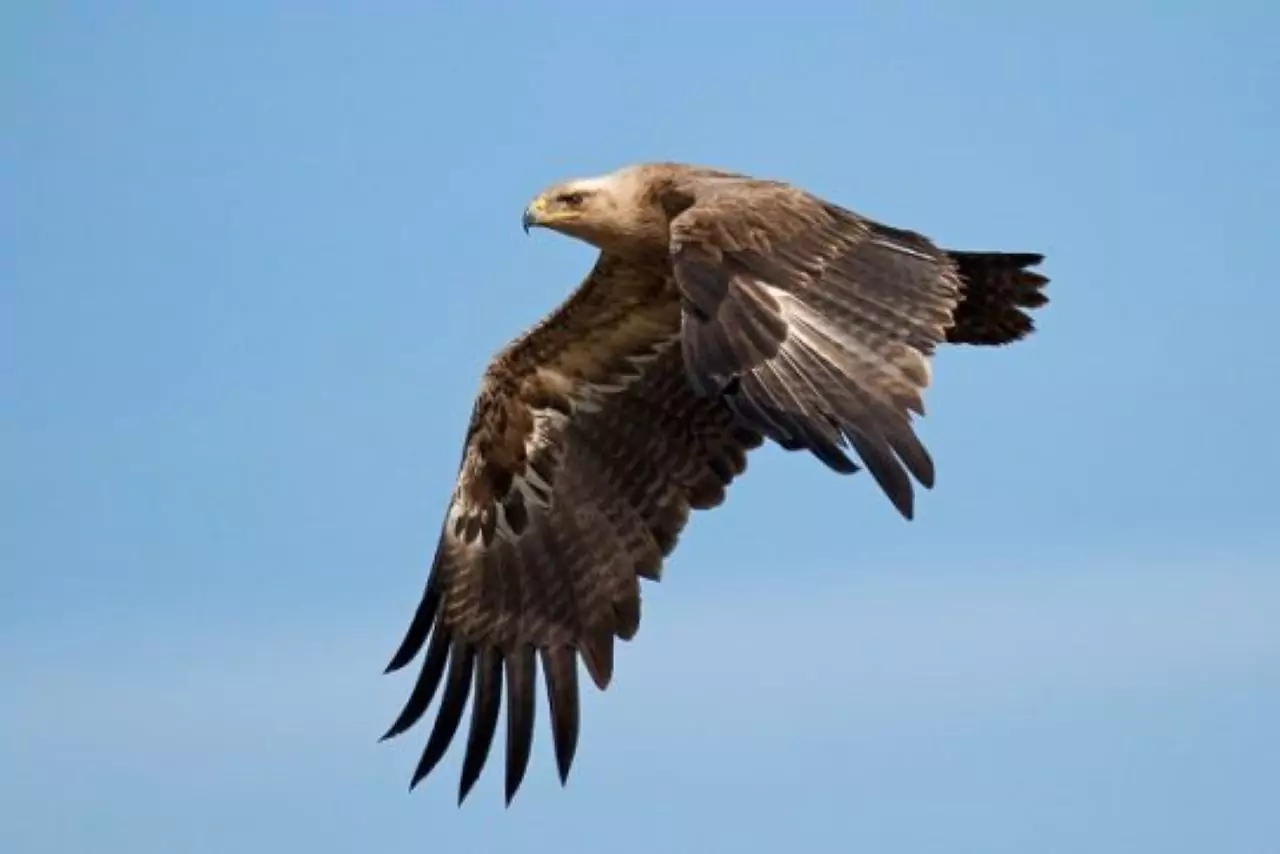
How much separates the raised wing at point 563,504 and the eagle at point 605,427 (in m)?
0.01

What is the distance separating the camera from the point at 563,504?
69.5ft

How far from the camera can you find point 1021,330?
64.7 feet

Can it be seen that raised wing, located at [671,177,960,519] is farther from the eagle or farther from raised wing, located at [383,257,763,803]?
raised wing, located at [383,257,763,803]

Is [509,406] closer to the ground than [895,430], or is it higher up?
higher up

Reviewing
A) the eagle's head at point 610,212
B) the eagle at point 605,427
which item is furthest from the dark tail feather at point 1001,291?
the eagle's head at point 610,212

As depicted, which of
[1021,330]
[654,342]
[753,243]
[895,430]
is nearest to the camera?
[895,430]

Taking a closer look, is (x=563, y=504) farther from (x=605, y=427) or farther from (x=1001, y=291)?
(x=1001, y=291)

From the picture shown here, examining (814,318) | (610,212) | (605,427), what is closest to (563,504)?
(605,427)

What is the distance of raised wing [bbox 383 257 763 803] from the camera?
20594 mm

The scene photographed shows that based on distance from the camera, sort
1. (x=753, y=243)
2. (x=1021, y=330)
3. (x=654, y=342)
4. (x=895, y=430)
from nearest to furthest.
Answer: (x=895, y=430)
(x=753, y=243)
(x=1021, y=330)
(x=654, y=342)

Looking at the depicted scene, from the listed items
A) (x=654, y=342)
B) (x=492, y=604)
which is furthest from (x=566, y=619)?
(x=654, y=342)

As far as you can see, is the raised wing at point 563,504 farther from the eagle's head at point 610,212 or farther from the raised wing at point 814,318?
the raised wing at point 814,318

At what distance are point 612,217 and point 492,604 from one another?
2.83 m

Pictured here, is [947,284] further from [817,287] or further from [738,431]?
[738,431]
